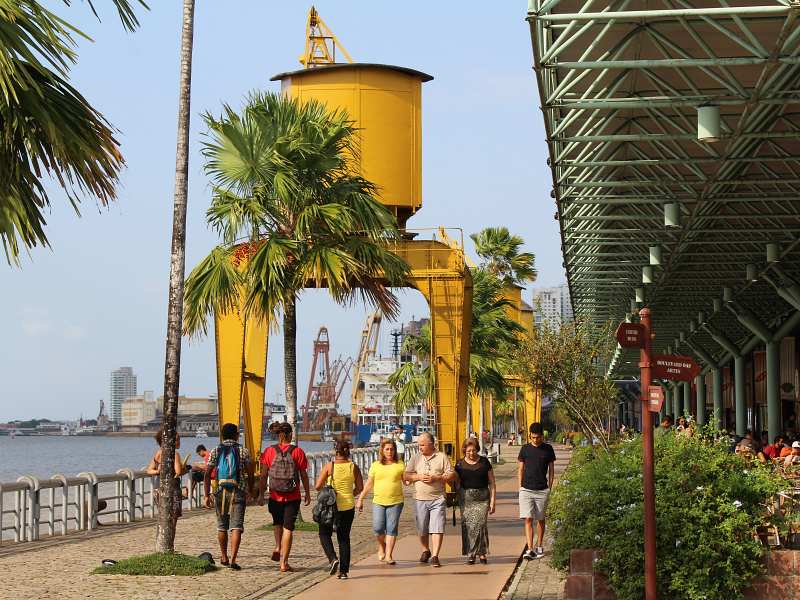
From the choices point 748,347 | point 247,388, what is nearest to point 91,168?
point 247,388

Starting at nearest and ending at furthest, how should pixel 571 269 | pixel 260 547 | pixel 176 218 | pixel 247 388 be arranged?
pixel 176 218 → pixel 260 547 → pixel 247 388 → pixel 571 269

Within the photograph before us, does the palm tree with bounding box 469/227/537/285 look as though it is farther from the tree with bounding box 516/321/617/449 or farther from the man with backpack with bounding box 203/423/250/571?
the man with backpack with bounding box 203/423/250/571

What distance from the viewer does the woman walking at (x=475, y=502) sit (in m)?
16.7

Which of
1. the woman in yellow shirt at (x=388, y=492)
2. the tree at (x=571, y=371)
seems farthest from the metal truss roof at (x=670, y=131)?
the woman in yellow shirt at (x=388, y=492)

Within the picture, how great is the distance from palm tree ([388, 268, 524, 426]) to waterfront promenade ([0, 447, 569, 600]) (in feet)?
85.4

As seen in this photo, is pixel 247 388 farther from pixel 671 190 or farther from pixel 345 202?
pixel 671 190

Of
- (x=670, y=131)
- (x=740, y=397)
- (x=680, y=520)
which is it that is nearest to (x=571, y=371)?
(x=740, y=397)

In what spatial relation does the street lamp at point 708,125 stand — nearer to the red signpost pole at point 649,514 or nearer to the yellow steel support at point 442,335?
the red signpost pole at point 649,514

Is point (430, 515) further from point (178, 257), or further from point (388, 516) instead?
point (178, 257)

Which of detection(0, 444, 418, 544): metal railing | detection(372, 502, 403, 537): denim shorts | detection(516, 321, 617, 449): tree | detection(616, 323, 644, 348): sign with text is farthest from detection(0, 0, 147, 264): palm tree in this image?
detection(516, 321, 617, 449): tree

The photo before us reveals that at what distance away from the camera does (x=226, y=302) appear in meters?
21.3

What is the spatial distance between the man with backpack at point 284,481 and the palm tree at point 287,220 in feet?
17.5

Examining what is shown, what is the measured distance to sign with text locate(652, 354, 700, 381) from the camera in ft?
38.1

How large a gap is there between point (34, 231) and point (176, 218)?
28.6 ft
